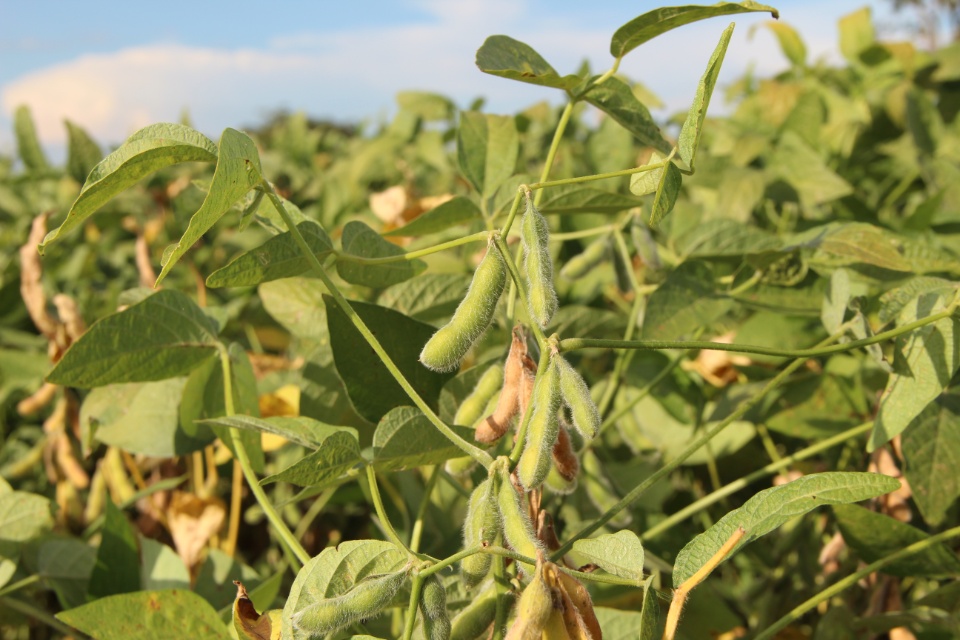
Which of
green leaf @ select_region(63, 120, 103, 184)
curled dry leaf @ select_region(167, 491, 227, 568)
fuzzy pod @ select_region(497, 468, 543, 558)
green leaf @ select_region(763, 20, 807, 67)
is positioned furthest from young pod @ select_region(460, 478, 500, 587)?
green leaf @ select_region(763, 20, 807, 67)

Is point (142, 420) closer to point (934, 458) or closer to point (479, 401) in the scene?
point (479, 401)

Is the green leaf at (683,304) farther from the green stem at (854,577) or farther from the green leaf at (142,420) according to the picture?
the green leaf at (142,420)

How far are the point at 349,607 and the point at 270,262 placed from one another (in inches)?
12.0

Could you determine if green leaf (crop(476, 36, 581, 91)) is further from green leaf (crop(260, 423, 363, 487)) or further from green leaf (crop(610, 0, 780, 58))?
green leaf (crop(260, 423, 363, 487))

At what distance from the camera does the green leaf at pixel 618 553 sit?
0.64m

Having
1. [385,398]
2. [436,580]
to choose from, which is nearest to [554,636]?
[436,580]

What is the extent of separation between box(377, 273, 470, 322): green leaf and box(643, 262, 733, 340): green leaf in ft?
0.72

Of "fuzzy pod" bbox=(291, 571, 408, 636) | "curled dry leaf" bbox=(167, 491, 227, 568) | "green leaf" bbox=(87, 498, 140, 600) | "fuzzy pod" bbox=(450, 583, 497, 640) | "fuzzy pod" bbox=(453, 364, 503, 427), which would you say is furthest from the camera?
"curled dry leaf" bbox=(167, 491, 227, 568)

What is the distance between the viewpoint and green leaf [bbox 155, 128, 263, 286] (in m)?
0.62

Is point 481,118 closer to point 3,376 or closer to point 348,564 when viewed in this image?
point 348,564

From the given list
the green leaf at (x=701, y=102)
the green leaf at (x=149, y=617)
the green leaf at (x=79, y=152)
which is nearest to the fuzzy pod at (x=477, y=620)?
the green leaf at (x=149, y=617)

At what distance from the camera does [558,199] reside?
1017mm

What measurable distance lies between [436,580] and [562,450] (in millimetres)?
151

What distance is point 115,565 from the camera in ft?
3.44
